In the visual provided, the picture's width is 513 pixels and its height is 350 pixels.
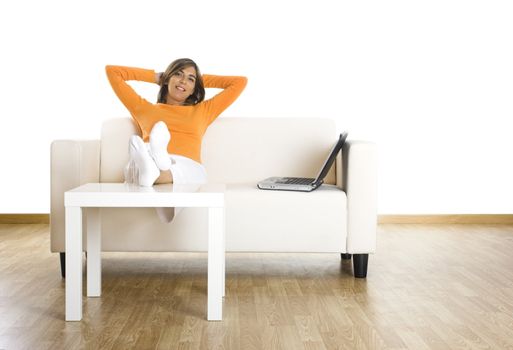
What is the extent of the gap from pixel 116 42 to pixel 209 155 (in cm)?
178

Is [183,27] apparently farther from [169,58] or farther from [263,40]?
[263,40]

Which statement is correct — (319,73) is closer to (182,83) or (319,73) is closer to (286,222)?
(182,83)

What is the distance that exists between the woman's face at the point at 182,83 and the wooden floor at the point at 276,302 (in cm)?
82

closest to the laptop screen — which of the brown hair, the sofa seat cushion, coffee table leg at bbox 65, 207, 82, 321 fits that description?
the sofa seat cushion

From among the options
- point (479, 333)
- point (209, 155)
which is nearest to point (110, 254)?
point (209, 155)

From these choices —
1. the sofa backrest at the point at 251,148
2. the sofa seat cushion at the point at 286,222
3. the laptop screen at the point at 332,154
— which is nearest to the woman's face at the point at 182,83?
the sofa backrest at the point at 251,148

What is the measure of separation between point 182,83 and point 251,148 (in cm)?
47

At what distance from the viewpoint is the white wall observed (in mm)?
5168

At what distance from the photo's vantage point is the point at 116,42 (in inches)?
203

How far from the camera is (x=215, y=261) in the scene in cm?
253

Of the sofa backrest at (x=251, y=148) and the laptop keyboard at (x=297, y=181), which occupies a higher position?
the sofa backrest at (x=251, y=148)

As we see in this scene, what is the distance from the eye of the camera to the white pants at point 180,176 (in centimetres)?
280

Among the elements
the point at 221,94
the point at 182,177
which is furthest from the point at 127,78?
the point at 182,177

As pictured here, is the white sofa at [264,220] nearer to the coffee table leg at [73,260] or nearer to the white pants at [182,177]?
the white pants at [182,177]
